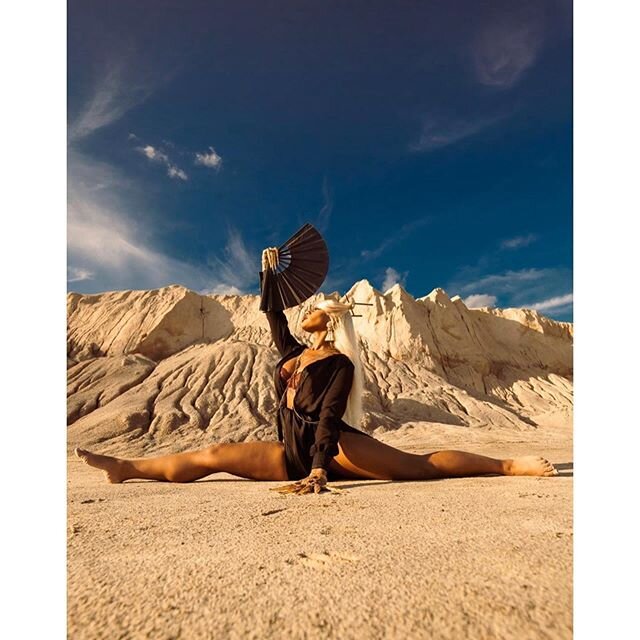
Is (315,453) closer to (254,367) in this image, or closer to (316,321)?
(316,321)

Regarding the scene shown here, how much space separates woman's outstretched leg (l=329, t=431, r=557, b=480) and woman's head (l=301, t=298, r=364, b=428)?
0.27 m

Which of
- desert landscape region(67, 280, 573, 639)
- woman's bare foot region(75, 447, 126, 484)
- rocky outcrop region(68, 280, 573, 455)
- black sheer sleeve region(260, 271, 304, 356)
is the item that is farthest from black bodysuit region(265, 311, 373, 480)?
rocky outcrop region(68, 280, 573, 455)

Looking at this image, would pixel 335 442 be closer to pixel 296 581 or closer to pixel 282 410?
pixel 282 410

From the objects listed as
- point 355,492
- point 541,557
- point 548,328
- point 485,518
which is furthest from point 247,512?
point 548,328

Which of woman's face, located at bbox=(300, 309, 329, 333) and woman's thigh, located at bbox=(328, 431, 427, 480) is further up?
woman's face, located at bbox=(300, 309, 329, 333)

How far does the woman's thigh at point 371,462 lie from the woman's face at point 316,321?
0.84m

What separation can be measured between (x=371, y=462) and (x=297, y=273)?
5.39 feet

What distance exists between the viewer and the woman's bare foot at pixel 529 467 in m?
3.09

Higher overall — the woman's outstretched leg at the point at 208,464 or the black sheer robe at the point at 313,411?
the black sheer robe at the point at 313,411

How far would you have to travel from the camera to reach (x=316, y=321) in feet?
10.8

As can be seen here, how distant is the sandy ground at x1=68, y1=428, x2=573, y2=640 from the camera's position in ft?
2.68

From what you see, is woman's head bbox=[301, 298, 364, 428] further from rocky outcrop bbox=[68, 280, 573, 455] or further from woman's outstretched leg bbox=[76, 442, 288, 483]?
rocky outcrop bbox=[68, 280, 573, 455]

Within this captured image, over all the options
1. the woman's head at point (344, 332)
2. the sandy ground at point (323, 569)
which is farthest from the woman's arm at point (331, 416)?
the sandy ground at point (323, 569)

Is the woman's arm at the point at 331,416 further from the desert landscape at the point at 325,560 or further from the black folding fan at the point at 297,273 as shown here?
the black folding fan at the point at 297,273
